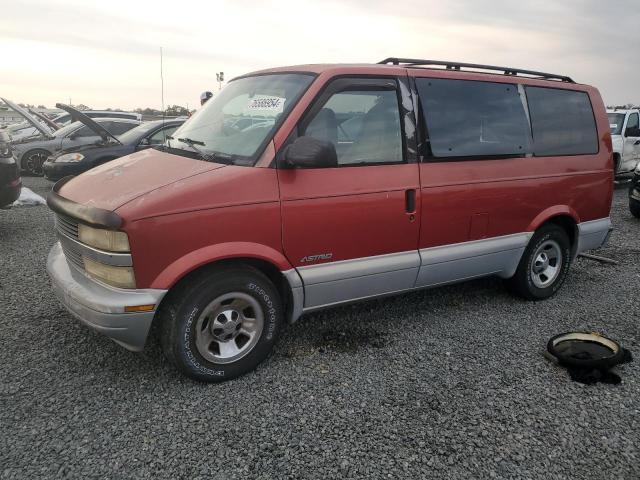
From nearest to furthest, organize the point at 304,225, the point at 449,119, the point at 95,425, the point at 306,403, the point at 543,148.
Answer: the point at 95,425 < the point at 306,403 < the point at 304,225 < the point at 449,119 < the point at 543,148

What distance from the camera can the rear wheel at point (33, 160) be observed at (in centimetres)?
1222

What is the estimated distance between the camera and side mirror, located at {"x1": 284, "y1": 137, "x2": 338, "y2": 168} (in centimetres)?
308

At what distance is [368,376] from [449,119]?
207 centimetres

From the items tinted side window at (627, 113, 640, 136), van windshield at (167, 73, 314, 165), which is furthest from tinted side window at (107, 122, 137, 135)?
tinted side window at (627, 113, 640, 136)

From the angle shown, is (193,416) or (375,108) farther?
(375,108)

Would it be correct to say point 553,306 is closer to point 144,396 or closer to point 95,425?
point 144,396

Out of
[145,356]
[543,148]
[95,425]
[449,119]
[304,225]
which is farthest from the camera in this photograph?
[543,148]

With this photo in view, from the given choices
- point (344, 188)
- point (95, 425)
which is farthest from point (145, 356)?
point (344, 188)

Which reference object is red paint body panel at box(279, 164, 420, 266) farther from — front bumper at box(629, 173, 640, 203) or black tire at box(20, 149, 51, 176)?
black tire at box(20, 149, 51, 176)

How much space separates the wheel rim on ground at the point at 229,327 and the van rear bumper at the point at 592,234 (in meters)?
3.44

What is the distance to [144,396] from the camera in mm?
3074

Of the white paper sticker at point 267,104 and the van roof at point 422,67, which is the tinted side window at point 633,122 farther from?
the white paper sticker at point 267,104

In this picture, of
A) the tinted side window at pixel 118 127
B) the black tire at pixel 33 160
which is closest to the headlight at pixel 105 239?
the tinted side window at pixel 118 127

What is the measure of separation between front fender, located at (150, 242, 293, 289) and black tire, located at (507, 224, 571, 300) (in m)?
2.62
